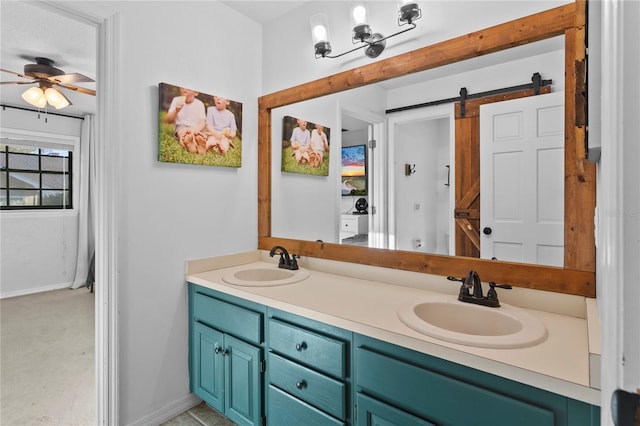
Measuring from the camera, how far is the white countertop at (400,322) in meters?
0.87

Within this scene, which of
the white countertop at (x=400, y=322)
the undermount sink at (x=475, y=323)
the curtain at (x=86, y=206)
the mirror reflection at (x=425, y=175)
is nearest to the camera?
the white countertop at (x=400, y=322)

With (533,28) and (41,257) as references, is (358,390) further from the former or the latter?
(41,257)

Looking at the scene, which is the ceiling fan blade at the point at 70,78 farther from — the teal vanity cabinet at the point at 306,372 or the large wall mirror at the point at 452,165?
the teal vanity cabinet at the point at 306,372

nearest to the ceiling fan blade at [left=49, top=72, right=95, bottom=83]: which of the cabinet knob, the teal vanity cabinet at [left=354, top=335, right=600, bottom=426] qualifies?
the cabinet knob

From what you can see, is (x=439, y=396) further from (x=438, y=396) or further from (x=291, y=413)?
(x=291, y=413)

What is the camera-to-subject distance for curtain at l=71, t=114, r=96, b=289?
4.69 metres

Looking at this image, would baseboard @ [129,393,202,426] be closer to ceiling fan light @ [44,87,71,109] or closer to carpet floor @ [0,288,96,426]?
carpet floor @ [0,288,96,426]

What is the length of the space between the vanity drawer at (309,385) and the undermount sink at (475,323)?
40 cm

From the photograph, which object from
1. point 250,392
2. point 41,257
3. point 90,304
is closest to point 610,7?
point 250,392

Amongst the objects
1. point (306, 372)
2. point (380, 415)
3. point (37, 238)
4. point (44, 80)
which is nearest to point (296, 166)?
point (306, 372)

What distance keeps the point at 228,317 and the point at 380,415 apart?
2.92 feet

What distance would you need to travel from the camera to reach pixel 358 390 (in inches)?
48.2

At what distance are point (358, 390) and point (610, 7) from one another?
4.05ft

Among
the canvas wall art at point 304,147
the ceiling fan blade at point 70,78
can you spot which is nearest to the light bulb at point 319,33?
the canvas wall art at point 304,147
